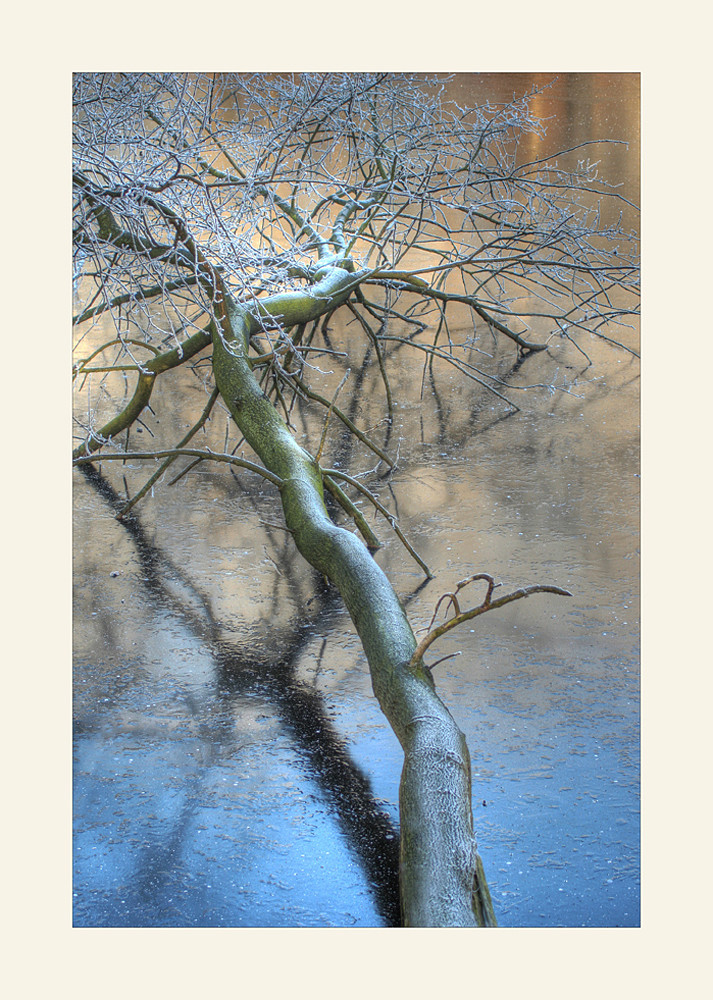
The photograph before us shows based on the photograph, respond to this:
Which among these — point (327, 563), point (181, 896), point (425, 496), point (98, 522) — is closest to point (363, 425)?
point (425, 496)

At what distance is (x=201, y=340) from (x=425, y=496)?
4.21 ft

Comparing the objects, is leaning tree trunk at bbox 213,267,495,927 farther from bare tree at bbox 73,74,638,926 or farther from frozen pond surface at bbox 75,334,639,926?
frozen pond surface at bbox 75,334,639,926

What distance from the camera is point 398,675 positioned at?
8.85 feet

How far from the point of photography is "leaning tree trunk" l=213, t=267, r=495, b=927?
80.4 inches

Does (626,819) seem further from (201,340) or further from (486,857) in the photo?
(201,340)

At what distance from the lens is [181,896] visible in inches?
88.7

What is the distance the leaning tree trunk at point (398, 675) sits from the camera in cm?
204

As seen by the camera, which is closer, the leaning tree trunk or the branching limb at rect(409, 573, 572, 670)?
the leaning tree trunk

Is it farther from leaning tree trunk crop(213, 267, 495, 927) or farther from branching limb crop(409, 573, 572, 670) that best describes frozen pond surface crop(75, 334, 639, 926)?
branching limb crop(409, 573, 572, 670)

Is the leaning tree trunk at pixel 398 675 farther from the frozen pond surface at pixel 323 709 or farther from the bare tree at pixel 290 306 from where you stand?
the frozen pond surface at pixel 323 709

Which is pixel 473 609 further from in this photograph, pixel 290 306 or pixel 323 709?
pixel 290 306

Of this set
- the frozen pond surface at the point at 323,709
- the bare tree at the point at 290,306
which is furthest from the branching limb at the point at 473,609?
the frozen pond surface at the point at 323,709

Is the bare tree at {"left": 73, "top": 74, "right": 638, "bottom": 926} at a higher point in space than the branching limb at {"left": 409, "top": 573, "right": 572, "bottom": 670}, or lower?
higher

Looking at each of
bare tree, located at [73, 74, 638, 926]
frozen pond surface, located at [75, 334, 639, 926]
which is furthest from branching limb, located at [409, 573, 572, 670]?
frozen pond surface, located at [75, 334, 639, 926]
